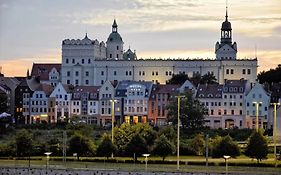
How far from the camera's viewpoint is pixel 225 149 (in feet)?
116

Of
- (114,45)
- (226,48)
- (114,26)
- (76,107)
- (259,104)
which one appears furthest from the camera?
(114,26)

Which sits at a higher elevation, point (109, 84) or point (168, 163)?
point (109, 84)

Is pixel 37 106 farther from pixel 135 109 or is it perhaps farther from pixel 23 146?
pixel 23 146

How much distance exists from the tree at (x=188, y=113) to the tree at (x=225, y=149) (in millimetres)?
20921

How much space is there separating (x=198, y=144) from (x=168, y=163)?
5.81 metres

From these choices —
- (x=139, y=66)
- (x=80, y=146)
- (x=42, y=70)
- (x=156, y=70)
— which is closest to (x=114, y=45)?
(x=139, y=66)

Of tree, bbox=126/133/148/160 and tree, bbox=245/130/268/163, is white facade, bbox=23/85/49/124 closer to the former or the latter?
tree, bbox=126/133/148/160

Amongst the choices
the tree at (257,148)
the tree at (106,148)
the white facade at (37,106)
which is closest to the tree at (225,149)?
the tree at (257,148)

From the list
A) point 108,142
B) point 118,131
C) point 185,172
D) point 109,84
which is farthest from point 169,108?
point 185,172

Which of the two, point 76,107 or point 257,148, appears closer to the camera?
point 257,148

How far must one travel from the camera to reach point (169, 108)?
58.4 meters

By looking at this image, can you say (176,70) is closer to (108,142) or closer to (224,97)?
(224,97)

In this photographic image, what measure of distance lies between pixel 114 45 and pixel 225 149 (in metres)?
56.4

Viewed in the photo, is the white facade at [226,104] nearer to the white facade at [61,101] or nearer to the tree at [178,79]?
the tree at [178,79]
